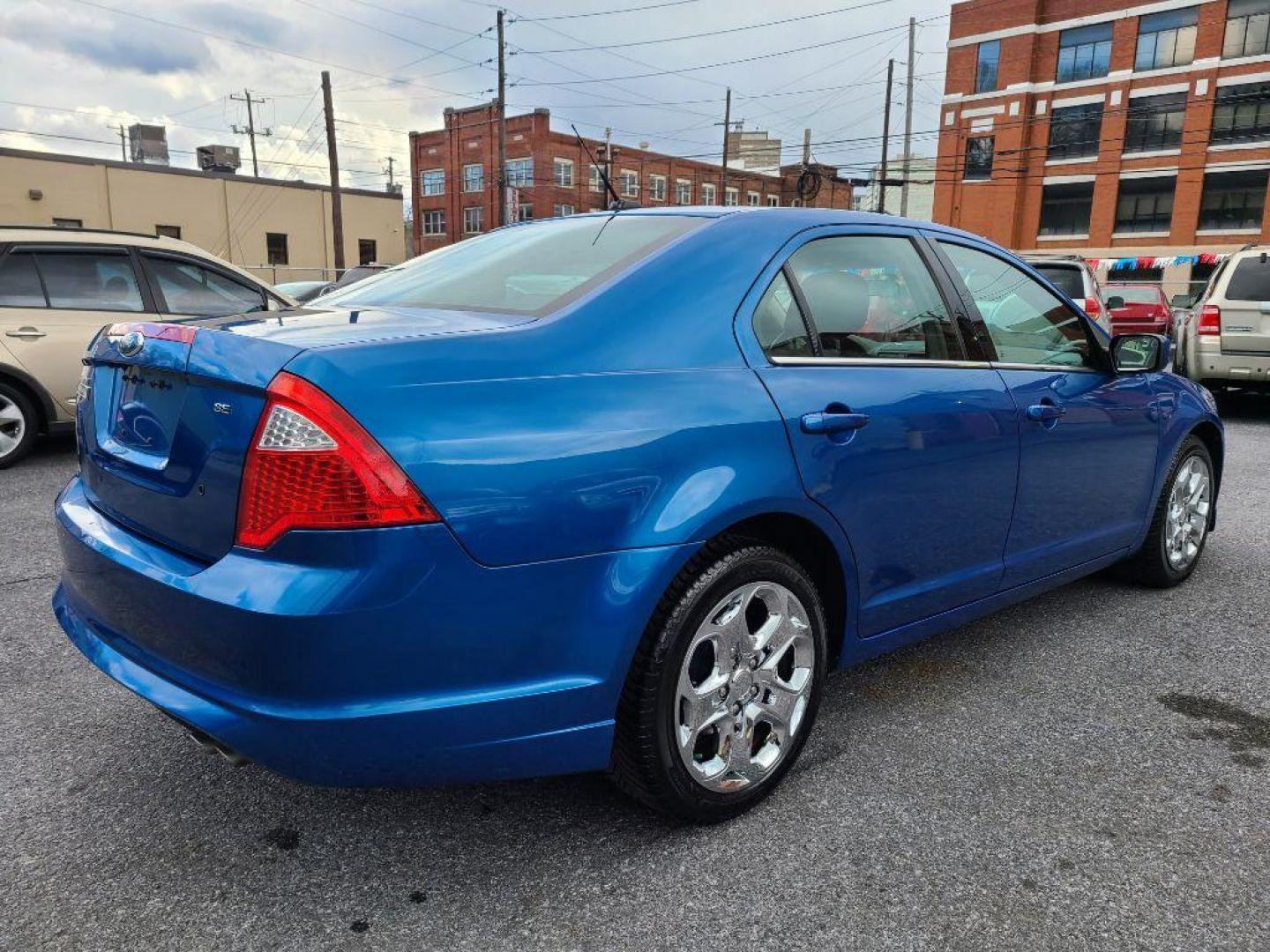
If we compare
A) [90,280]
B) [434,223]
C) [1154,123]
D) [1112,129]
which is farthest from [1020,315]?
[434,223]

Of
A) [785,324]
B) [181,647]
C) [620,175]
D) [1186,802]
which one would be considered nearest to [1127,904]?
[1186,802]

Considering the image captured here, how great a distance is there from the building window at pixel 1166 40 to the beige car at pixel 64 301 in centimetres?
4498

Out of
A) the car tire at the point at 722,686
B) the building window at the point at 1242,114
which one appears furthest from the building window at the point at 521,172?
the car tire at the point at 722,686

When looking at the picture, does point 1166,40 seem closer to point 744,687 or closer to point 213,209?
point 213,209

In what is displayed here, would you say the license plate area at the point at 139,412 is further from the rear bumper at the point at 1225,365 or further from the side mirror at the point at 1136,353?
the rear bumper at the point at 1225,365

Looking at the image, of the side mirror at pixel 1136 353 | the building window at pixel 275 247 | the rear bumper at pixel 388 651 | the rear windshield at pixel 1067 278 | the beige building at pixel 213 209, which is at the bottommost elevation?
the rear bumper at pixel 388 651

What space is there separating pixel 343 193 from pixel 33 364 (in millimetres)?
38188

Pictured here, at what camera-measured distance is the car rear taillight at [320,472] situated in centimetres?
176

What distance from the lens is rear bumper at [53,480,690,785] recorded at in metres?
1.76

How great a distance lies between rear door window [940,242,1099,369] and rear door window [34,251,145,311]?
20.5 ft

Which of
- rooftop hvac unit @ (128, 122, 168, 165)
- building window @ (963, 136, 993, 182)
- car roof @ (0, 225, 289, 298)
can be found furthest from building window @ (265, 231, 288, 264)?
car roof @ (0, 225, 289, 298)

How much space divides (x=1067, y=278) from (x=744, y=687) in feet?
31.0

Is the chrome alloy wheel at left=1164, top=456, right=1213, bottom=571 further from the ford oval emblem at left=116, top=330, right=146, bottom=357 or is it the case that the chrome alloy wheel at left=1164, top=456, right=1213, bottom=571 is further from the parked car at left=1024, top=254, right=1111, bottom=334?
the parked car at left=1024, top=254, right=1111, bottom=334

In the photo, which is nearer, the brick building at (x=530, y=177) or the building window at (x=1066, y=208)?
the building window at (x=1066, y=208)
